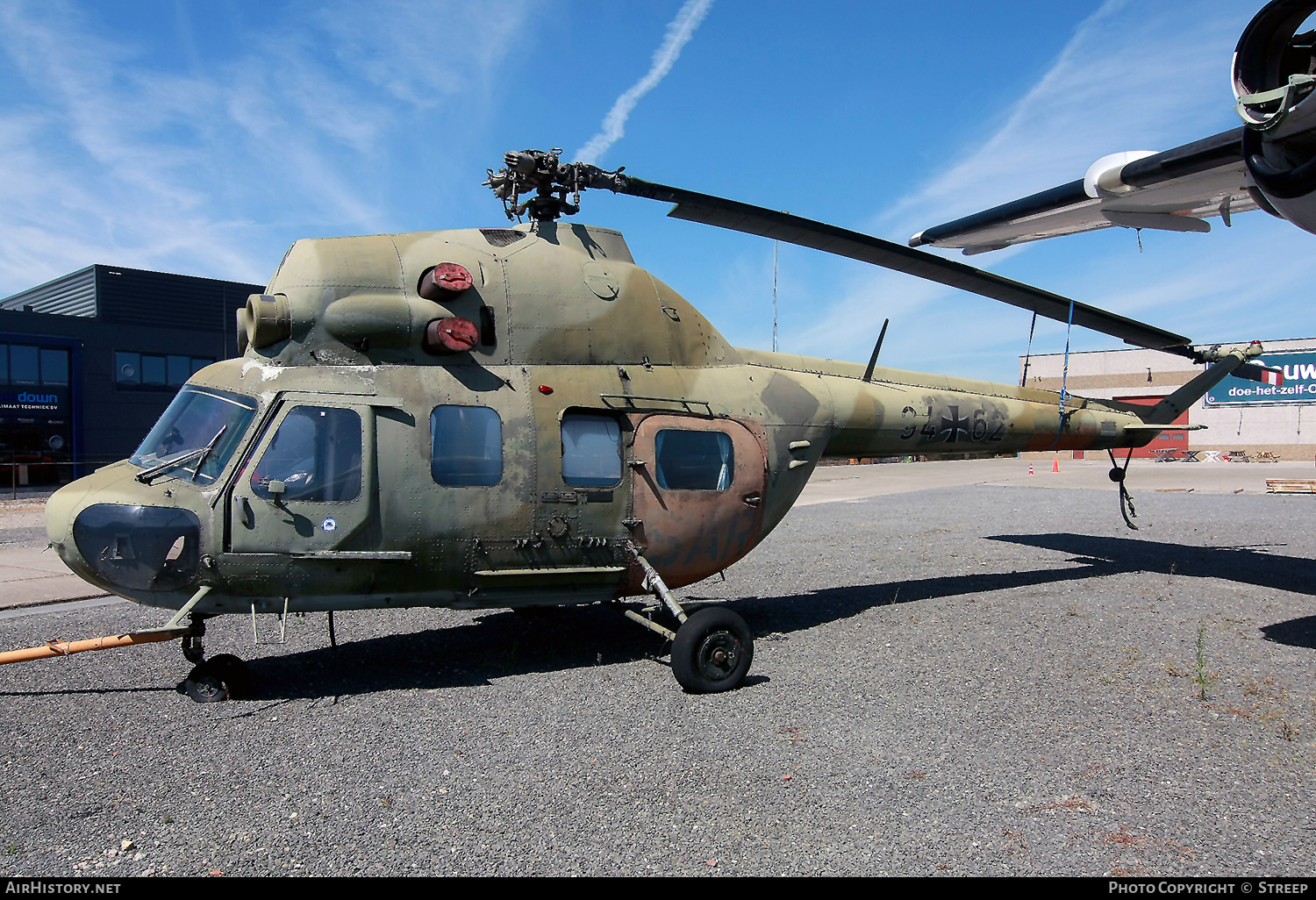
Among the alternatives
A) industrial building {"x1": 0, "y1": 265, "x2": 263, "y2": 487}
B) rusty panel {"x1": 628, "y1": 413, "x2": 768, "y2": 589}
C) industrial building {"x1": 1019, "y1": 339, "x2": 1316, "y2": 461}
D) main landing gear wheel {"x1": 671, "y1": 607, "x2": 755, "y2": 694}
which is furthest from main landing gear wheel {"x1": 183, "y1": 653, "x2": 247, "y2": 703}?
industrial building {"x1": 1019, "y1": 339, "x2": 1316, "y2": 461}

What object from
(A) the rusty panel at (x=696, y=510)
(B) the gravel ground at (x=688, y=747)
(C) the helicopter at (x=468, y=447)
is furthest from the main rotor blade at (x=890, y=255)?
(B) the gravel ground at (x=688, y=747)

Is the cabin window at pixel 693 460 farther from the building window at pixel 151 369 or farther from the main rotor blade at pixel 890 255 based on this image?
the building window at pixel 151 369

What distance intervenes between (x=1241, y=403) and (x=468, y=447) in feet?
212

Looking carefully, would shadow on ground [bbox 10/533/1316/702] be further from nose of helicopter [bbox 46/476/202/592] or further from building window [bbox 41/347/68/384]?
building window [bbox 41/347/68/384]

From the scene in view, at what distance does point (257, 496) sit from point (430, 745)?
2215 millimetres

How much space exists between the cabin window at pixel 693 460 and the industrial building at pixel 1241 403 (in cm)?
4901

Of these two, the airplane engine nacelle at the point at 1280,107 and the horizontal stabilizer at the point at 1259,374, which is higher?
the airplane engine nacelle at the point at 1280,107

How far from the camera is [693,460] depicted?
707 cm

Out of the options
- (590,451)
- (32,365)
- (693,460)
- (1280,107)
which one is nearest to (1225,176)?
(1280,107)

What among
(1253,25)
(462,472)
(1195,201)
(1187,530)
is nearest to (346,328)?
(462,472)

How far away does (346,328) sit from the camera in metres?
6.10

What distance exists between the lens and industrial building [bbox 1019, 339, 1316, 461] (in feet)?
173

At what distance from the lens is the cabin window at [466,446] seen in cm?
609

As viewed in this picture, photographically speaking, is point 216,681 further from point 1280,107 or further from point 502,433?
point 1280,107
